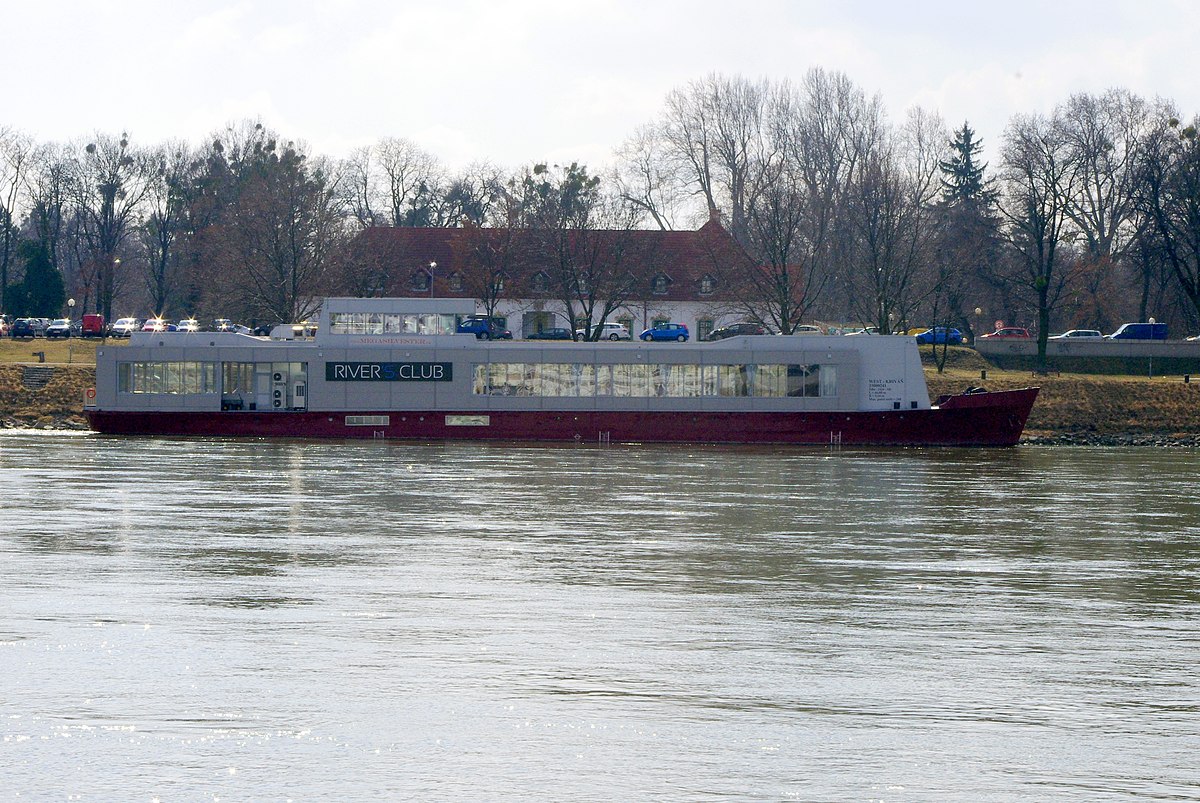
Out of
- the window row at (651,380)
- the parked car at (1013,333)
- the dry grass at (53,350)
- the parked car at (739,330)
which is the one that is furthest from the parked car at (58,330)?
the parked car at (1013,333)

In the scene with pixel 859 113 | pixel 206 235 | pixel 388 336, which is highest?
pixel 859 113

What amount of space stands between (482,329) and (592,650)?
78.1 m

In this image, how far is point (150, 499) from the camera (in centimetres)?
3444

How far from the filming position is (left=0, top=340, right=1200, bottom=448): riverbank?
73438mm

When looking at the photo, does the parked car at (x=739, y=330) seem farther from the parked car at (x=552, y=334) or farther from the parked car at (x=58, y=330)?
the parked car at (x=58, y=330)

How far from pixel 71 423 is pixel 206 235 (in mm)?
38898

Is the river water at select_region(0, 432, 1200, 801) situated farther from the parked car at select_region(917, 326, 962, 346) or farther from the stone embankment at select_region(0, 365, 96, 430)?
the parked car at select_region(917, 326, 962, 346)

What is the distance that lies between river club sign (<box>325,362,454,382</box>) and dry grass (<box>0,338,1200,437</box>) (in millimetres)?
16345

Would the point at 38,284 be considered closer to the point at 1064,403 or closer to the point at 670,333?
the point at 670,333

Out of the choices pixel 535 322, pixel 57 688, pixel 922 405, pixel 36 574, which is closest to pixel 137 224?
pixel 535 322

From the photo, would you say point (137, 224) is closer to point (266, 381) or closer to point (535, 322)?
point (535, 322)

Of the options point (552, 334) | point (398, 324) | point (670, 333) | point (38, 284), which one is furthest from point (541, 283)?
point (398, 324)

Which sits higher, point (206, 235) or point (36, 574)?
point (206, 235)

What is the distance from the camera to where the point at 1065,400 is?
79125 mm
